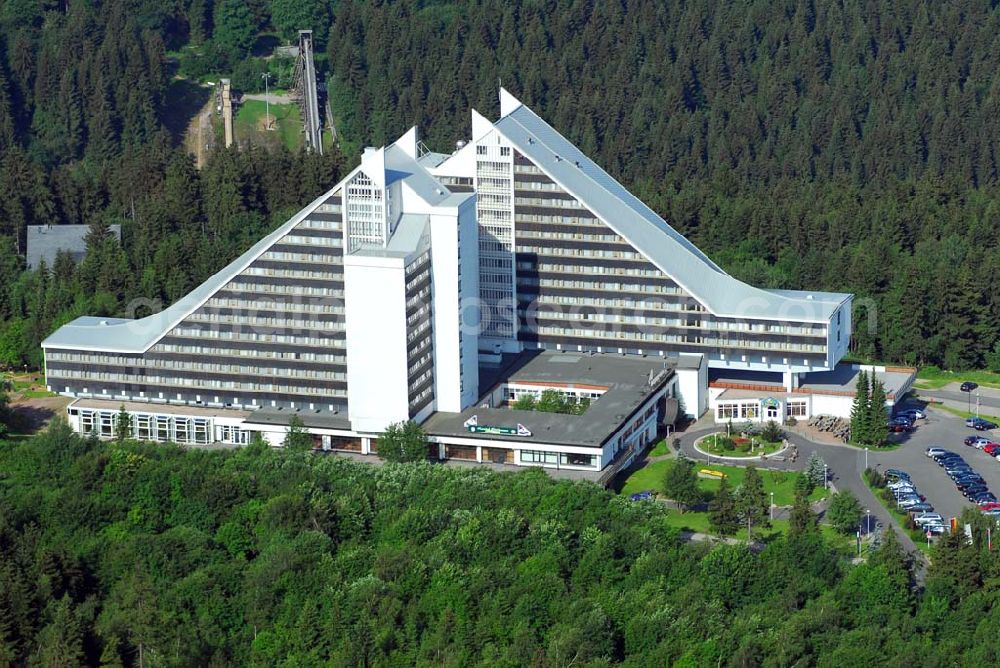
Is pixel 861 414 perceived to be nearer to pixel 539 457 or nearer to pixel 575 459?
pixel 575 459

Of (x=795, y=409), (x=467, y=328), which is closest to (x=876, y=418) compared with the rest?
(x=795, y=409)

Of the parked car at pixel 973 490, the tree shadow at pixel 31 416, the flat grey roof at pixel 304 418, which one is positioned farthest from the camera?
the tree shadow at pixel 31 416

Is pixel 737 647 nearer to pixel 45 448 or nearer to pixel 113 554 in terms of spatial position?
pixel 113 554

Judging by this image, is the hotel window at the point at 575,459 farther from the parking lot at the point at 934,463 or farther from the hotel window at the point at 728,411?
the parking lot at the point at 934,463

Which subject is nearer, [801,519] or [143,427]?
[801,519]

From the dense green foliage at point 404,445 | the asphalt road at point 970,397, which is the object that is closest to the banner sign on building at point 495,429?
the dense green foliage at point 404,445

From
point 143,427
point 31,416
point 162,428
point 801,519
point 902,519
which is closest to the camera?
point 801,519
